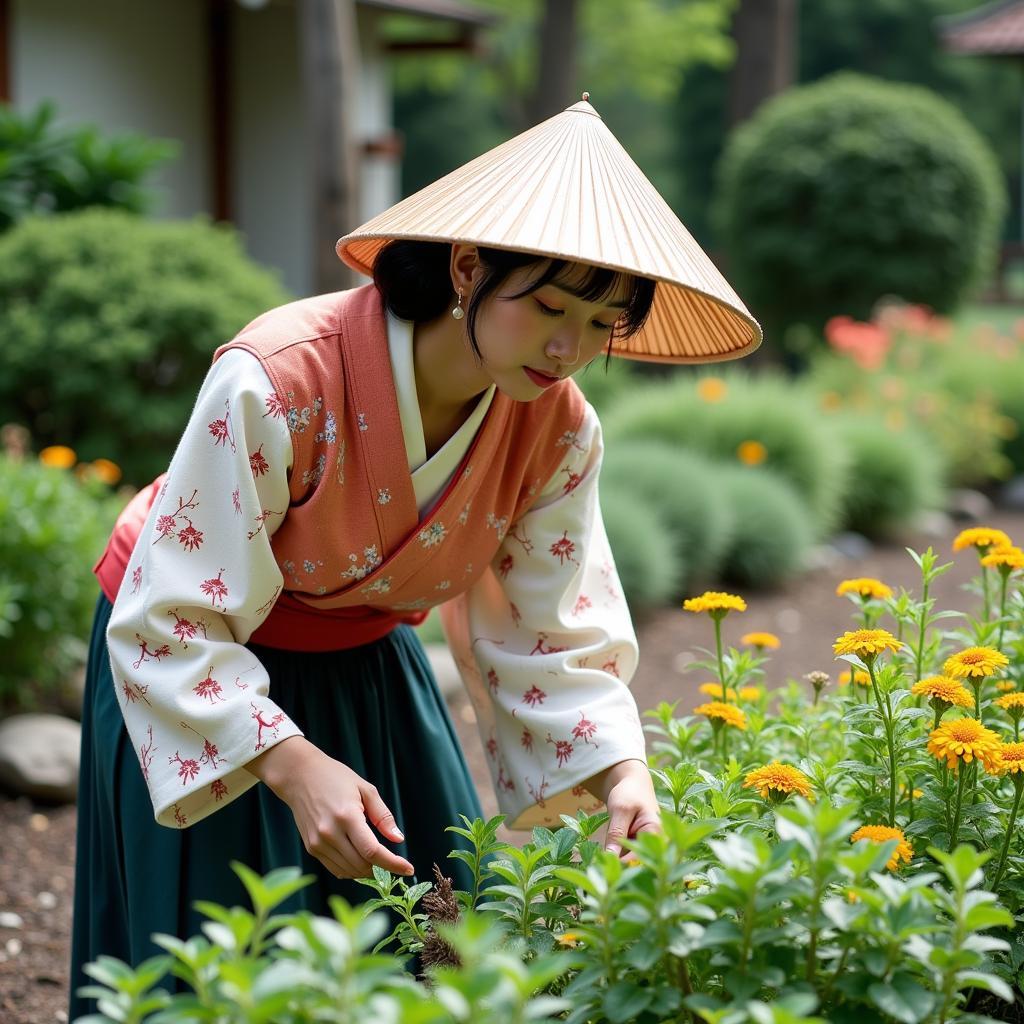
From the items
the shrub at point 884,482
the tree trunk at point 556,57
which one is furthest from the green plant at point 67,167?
the tree trunk at point 556,57

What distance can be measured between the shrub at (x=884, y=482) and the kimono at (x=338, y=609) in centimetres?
540

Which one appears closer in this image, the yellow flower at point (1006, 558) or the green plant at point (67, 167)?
the yellow flower at point (1006, 558)

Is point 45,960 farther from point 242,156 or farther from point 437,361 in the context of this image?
point 242,156

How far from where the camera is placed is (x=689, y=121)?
2862 cm

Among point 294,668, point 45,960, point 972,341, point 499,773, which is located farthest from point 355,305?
point 972,341

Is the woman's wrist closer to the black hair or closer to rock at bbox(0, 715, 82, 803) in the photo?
the black hair

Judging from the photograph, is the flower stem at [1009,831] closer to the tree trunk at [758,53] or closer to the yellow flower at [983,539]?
the yellow flower at [983,539]

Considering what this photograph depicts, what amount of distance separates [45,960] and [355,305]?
1.82m

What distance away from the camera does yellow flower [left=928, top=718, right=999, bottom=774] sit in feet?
4.70

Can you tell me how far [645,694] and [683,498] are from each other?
1434 millimetres

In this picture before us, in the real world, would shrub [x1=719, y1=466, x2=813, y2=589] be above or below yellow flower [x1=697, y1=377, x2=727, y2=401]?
below

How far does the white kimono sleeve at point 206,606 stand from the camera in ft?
5.53

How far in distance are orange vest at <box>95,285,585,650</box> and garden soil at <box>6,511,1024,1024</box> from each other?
0.43 m

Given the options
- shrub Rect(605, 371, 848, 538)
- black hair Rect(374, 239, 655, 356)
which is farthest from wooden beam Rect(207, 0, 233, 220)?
black hair Rect(374, 239, 655, 356)
